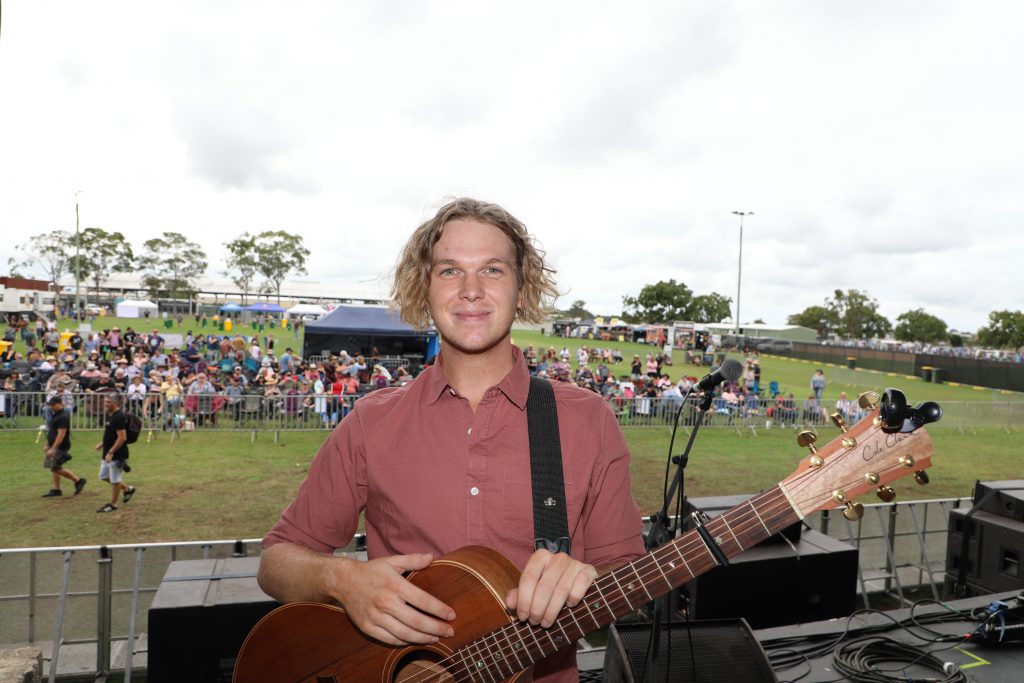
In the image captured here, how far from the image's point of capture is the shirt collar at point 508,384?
6.25ft

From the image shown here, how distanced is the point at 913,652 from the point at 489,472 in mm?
2988

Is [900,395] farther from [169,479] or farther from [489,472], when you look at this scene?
[169,479]

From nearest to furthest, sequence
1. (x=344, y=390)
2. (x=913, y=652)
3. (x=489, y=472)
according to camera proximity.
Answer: (x=489, y=472) < (x=913, y=652) < (x=344, y=390)

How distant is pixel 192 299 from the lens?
209 feet

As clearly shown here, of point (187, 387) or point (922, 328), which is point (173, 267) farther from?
point (922, 328)

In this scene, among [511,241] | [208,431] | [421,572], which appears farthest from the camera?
[208,431]

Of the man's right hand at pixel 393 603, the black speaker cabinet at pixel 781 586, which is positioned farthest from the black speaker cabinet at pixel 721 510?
the man's right hand at pixel 393 603

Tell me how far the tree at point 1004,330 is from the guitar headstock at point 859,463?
79.2m

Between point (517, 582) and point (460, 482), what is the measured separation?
1.01ft

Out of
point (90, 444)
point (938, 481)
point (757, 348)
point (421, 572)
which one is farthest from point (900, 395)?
point (757, 348)

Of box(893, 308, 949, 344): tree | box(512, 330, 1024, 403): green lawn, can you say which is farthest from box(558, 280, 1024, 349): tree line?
box(512, 330, 1024, 403): green lawn

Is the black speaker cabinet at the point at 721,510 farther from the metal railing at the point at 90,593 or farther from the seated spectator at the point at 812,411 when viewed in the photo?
the seated spectator at the point at 812,411

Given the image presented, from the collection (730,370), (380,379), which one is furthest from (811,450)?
(380,379)

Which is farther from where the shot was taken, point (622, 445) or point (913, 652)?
point (913, 652)
